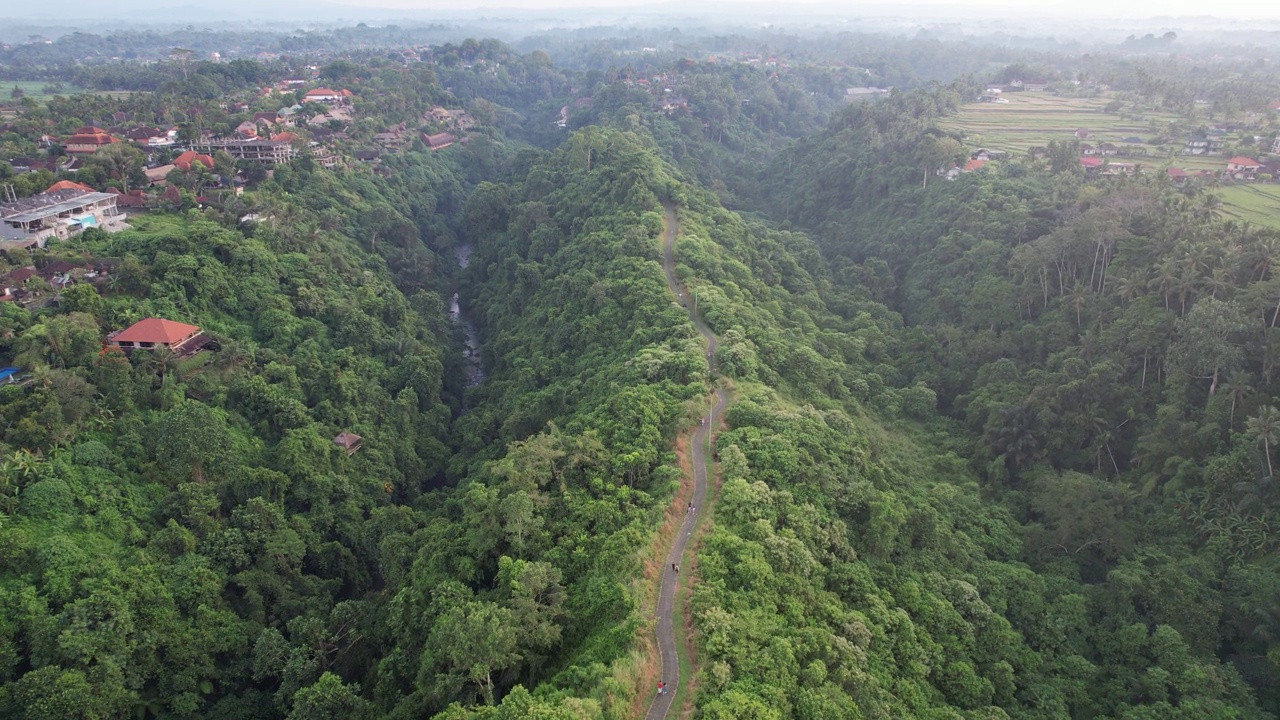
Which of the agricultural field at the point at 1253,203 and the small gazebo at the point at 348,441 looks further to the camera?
the agricultural field at the point at 1253,203

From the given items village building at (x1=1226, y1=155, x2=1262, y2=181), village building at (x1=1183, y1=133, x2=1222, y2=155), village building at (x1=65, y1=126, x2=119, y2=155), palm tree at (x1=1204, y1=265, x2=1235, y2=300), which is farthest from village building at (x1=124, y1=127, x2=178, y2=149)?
village building at (x1=1183, y1=133, x2=1222, y2=155)

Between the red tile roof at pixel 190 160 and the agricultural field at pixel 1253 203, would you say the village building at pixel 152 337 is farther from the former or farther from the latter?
the agricultural field at pixel 1253 203

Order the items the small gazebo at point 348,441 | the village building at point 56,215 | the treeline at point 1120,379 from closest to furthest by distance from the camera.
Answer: the treeline at point 1120,379
the small gazebo at point 348,441
the village building at point 56,215

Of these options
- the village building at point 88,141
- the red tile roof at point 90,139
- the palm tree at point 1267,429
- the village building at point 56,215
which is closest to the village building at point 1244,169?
the palm tree at point 1267,429

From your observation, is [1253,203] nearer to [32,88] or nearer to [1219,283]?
[1219,283]

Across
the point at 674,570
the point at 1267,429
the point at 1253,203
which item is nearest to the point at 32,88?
the point at 674,570

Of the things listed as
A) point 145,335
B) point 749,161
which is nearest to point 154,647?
point 145,335
